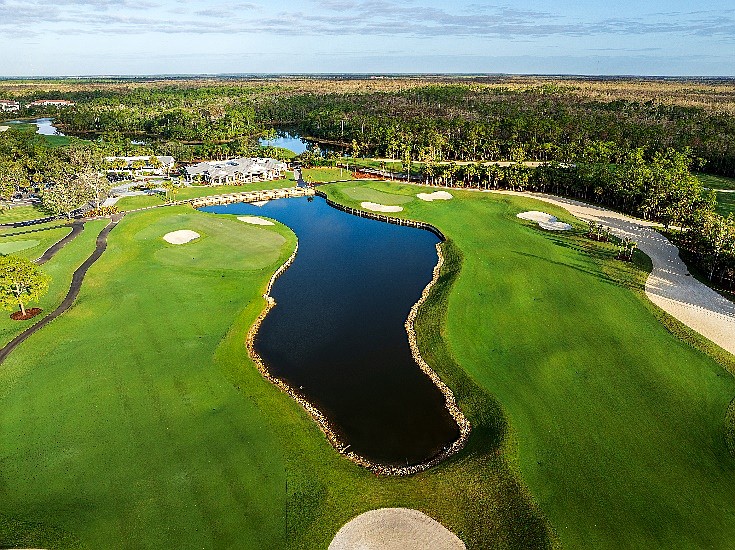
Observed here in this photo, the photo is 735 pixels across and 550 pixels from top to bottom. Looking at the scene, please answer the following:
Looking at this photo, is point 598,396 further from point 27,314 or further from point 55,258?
point 55,258

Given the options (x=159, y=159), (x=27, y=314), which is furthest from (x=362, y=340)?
(x=159, y=159)

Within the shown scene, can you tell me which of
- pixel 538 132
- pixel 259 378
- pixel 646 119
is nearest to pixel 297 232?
pixel 259 378

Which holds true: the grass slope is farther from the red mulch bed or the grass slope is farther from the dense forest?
the dense forest

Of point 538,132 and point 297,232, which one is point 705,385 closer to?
point 297,232

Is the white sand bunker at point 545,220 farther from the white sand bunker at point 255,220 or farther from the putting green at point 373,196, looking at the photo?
the white sand bunker at point 255,220

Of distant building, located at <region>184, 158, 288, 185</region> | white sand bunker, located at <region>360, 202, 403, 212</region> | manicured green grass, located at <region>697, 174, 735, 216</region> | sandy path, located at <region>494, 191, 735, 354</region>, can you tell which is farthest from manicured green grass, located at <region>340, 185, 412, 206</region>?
manicured green grass, located at <region>697, 174, 735, 216</region>

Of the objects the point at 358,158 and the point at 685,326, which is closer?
the point at 685,326
